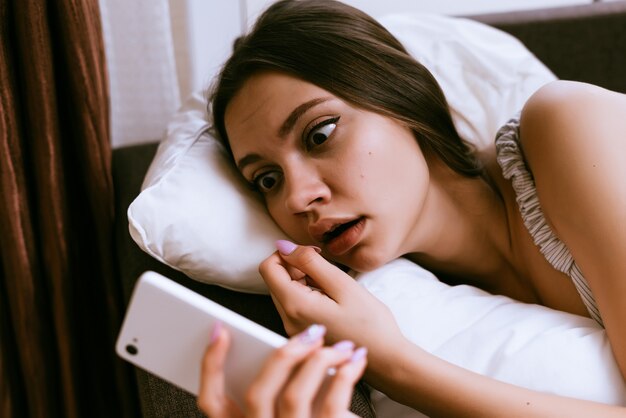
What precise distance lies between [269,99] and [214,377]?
487 mm

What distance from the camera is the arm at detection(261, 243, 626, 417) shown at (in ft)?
2.21

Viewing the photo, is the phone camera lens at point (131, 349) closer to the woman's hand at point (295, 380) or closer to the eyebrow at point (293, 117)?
the woman's hand at point (295, 380)

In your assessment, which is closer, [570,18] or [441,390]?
[441,390]

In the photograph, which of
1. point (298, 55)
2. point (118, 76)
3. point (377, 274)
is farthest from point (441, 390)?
point (118, 76)

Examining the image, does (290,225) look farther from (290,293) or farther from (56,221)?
(56,221)

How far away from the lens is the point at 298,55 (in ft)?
2.99

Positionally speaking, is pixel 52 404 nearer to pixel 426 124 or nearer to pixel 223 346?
pixel 223 346

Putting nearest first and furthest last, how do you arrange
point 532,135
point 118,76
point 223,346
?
point 223,346, point 532,135, point 118,76

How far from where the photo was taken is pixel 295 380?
20.1 inches

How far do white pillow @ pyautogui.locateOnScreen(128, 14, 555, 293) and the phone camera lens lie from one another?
0.28 metres

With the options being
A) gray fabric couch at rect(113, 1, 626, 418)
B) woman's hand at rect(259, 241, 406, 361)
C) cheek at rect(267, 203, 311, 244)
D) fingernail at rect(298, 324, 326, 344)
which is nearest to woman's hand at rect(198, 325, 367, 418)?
fingernail at rect(298, 324, 326, 344)

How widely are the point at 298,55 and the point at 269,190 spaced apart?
23cm

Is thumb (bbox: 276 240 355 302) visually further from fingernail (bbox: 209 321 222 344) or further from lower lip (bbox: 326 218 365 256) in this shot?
fingernail (bbox: 209 321 222 344)

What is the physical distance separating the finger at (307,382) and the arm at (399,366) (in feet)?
0.56
